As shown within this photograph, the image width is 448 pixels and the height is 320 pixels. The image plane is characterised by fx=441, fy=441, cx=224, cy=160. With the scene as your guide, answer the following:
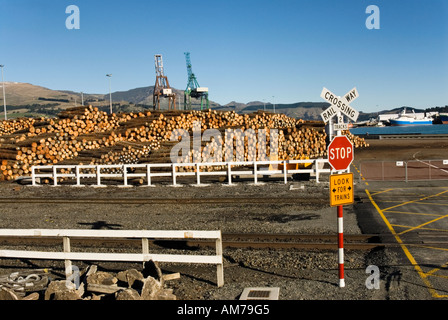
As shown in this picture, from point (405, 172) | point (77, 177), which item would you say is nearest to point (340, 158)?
point (405, 172)

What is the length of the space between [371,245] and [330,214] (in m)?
4.11

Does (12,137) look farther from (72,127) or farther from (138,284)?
(138,284)

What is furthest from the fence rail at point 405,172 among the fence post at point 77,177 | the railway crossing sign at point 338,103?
the fence post at point 77,177

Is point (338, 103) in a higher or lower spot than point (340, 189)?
higher

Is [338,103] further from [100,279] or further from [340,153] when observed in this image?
[100,279]

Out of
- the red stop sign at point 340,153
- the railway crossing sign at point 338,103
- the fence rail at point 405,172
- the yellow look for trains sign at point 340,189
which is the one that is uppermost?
the railway crossing sign at point 338,103

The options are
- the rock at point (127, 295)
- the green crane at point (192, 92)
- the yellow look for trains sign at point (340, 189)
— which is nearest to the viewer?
the rock at point (127, 295)

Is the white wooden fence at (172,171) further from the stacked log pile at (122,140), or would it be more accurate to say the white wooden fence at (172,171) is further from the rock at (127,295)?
the rock at (127,295)

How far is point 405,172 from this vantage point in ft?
75.2

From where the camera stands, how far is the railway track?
10.6 metres

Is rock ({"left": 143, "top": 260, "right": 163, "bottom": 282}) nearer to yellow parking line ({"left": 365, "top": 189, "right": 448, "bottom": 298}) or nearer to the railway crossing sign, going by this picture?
the railway crossing sign

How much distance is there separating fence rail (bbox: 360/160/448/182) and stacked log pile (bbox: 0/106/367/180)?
15.8ft

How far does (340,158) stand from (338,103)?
1033 millimetres

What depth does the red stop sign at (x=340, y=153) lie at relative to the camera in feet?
26.4
